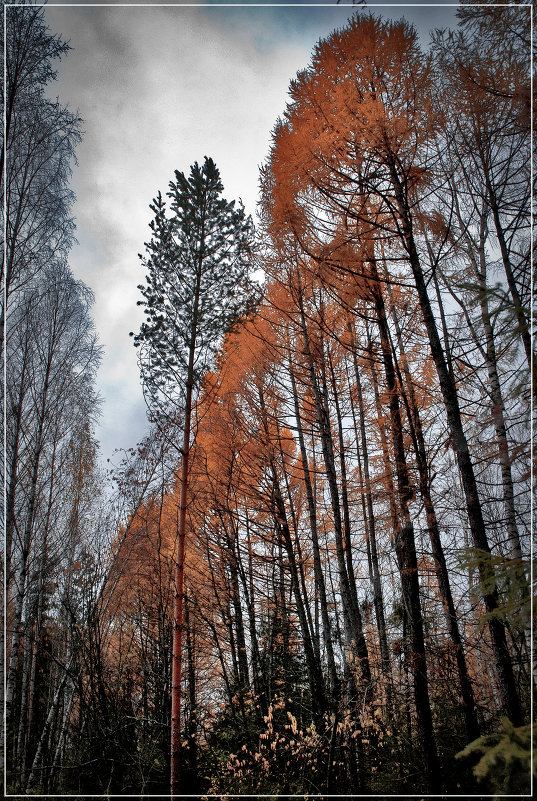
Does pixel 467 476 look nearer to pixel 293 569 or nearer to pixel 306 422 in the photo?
pixel 306 422

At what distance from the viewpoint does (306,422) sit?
21.5 feet

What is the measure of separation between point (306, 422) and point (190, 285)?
294 cm

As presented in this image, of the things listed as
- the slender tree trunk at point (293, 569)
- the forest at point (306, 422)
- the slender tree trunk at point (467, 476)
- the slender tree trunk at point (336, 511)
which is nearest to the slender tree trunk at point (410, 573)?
the forest at point (306, 422)

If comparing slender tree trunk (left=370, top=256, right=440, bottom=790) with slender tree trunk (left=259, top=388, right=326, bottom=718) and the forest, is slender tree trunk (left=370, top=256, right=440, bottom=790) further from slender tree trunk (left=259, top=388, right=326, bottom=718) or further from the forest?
slender tree trunk (left=259, top=388, right=326, bottom=718)

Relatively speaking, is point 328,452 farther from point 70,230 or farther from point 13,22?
point 13,22

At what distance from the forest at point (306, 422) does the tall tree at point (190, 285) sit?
38mm

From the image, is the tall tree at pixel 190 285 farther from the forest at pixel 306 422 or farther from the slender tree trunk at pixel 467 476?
the slender tree trunk at pixel 467 476

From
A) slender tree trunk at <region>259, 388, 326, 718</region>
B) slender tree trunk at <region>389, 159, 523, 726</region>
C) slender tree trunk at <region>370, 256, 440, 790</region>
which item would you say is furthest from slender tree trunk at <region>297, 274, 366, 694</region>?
slender tree trunk at <region>389, 159, 523, 726</region>

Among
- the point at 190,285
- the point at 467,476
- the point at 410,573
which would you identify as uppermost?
the point at 190,285

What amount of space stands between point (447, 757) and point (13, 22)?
12.6 metres

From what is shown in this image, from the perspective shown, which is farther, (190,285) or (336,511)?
(190,285)

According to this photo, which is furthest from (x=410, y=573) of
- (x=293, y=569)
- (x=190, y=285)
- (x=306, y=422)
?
(x=190, y=285)

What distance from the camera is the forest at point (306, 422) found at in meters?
3.63

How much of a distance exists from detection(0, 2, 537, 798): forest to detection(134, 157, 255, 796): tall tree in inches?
1.5
